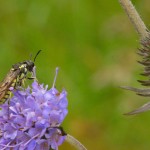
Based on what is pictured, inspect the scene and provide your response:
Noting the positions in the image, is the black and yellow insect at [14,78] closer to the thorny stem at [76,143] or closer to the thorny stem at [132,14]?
the thorny stem at [76,143]

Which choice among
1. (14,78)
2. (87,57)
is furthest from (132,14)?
(87,57)

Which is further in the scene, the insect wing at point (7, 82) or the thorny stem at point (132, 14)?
the thorny stem at point (132, 14)

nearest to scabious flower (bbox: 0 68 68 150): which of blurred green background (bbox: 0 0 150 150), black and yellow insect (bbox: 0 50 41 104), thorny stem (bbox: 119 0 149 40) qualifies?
black and yellow insect (bbox: 0 50 41 104)

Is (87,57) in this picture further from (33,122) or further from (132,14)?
(33,122)

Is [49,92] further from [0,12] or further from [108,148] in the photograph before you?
[0,12]

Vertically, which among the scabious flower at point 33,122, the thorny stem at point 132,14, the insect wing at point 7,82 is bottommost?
the scabious flower at point 33,122

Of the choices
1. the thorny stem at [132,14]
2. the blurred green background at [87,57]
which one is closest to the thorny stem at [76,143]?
the thorny stem at [132,14]

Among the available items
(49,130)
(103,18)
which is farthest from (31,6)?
(49,130)
